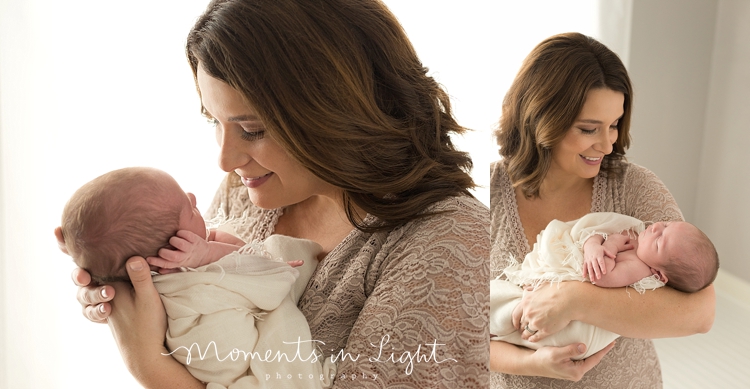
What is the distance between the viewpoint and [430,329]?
95 cm

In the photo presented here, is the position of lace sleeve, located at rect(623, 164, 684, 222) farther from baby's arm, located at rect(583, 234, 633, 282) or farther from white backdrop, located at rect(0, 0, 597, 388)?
white backdrop, located at rect(0, 0, 597, 388)

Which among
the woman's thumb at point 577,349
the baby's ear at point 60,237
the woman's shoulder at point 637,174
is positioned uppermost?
the woman's shoulder at point 637,174

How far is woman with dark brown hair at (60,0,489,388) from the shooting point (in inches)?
37.6

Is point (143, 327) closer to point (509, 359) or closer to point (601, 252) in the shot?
point (509, 359)

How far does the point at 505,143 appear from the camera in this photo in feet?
3.01

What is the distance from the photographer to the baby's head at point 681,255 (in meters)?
0.76

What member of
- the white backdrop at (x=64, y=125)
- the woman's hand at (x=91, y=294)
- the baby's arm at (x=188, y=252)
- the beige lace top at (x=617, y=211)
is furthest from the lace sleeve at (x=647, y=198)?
the woman's hand at (x=91, y=294)

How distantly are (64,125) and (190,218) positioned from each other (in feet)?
1.54

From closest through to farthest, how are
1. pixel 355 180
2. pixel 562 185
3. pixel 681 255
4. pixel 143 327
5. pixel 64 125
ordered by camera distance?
1. pixel 681 255
2. pixel 562 185
3. pixel 143 327
4. pixel 355 180
5. pixel 64 125

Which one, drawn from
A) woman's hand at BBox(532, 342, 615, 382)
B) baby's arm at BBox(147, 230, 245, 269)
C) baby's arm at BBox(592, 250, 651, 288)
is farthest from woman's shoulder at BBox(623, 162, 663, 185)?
baby's arm at BBox(147, 230, 245, 269)

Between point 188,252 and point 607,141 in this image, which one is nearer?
point 607,141

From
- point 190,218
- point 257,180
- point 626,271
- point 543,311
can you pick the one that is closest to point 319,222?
point 257,180

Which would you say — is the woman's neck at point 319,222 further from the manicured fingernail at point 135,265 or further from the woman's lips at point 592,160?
the woman's lips at point 592,160

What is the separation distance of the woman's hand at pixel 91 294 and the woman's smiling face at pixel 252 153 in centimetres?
29
